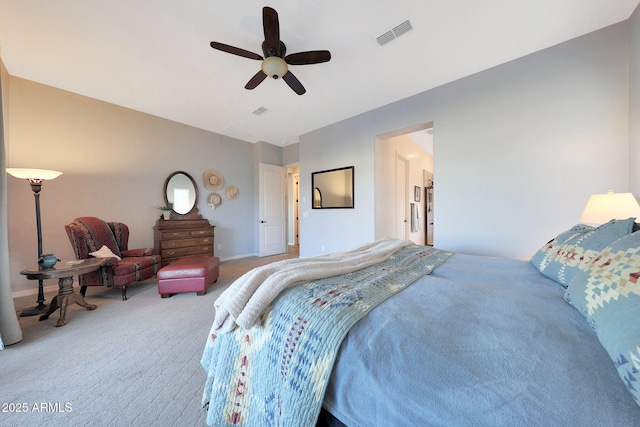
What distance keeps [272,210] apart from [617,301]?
5.05 meters

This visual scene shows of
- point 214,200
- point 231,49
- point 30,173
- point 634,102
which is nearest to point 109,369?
point 30,173

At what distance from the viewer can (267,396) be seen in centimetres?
79

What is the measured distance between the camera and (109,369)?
1409 mm

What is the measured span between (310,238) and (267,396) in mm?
3730

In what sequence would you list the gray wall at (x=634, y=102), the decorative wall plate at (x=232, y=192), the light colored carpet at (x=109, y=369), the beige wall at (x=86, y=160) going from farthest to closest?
the decorative wall plate at (x=232, y=192)
the beige wall at (x=86, y=160)
the gray wall at (x=634, y=102)
the light colored carpet at (x=109, y=369)

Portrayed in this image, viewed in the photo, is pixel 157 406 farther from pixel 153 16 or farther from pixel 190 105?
pixel 190 105

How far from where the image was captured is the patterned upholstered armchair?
96.0 inches

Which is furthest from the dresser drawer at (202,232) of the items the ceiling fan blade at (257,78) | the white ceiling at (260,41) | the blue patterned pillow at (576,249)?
the blue patterned pillow at (576,249)

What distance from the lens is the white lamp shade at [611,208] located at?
4.97 feet

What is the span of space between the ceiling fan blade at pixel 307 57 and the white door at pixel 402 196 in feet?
9.03

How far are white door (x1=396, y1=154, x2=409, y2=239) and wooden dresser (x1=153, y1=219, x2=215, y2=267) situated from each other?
151 inches

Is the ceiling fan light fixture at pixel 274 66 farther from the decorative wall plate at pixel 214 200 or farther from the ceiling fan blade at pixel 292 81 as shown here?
the decorative wall plate at pixel 214 200

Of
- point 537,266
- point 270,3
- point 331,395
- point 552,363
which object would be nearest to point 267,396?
point 331,395

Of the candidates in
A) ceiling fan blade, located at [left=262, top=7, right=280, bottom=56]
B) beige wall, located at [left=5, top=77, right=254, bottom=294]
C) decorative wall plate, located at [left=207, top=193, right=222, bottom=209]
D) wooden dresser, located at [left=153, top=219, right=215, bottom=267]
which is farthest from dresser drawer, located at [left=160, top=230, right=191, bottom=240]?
ceiling fan blade, located at [left=262, top=7, right=280, bottom=56]
